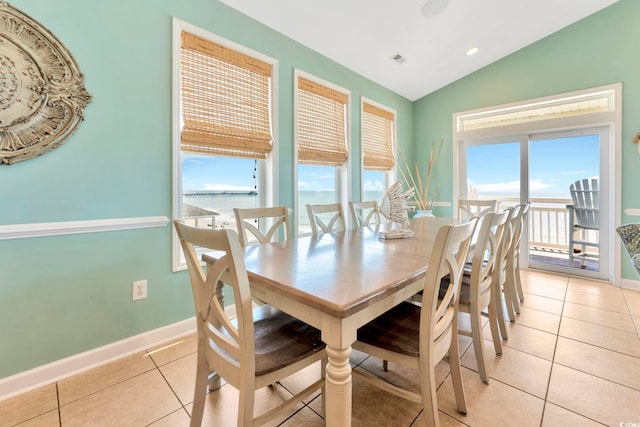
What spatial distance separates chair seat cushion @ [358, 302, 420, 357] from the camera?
1.16 m

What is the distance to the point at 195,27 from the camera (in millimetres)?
2125

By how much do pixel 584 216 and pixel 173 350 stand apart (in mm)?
4615

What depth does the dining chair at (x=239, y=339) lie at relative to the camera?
2.95 ft

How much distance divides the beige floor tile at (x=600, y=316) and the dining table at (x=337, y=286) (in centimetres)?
190

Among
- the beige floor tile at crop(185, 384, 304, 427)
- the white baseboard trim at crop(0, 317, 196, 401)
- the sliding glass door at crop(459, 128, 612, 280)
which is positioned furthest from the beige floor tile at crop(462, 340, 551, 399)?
the sliding glass door at crop(459, 128, 612, 280)

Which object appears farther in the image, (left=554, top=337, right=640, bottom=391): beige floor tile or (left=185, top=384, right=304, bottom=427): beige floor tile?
(left=554, top=337, right=640, bottom=391): beige floor tile

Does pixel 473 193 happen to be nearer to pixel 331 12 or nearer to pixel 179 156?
pixel 331 12

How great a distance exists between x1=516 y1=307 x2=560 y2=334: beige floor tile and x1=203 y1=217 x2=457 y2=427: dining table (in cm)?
145

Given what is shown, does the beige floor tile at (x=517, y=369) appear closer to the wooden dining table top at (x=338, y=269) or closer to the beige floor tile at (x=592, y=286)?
the wooden dining table top at (x=338, y=269)

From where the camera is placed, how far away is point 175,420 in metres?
1.37

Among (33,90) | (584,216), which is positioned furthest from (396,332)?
(584,216)

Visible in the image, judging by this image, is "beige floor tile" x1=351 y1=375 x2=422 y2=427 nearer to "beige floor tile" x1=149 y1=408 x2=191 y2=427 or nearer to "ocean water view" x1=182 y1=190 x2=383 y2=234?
A: "beige floor tile" x1=149 y1=408 x2=191 y2=427

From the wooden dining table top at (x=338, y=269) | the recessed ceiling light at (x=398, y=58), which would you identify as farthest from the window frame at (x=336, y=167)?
the wooden dining table top at (x=338, y=269)

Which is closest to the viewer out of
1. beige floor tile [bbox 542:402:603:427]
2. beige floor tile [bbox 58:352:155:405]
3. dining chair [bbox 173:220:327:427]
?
dining chair [bbox 173:220:327:427]
